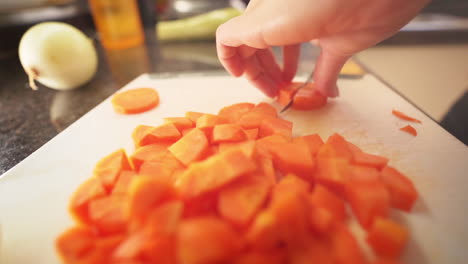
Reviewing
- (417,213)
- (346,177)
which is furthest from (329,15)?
(417,213)

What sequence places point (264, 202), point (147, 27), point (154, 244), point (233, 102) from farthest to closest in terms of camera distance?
point (147, 27) → point (233, 102) → point (264, 202) → point (154, 244)

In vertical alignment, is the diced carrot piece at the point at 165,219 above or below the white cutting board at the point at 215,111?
above

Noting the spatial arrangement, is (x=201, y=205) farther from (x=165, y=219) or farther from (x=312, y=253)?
(x=312, y=253)

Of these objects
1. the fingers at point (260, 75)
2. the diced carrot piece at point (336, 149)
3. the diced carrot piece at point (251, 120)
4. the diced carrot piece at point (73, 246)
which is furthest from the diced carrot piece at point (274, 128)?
the diced carrot piece at point (73, 246)

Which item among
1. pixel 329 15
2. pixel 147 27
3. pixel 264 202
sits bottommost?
pixel 147 27

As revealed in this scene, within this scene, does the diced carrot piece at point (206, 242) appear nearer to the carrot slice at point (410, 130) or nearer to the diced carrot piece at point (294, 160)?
the diced carrot piece at point (294, 160)

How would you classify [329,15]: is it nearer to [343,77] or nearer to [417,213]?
[417,213]

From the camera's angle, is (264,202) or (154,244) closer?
(154,244)
